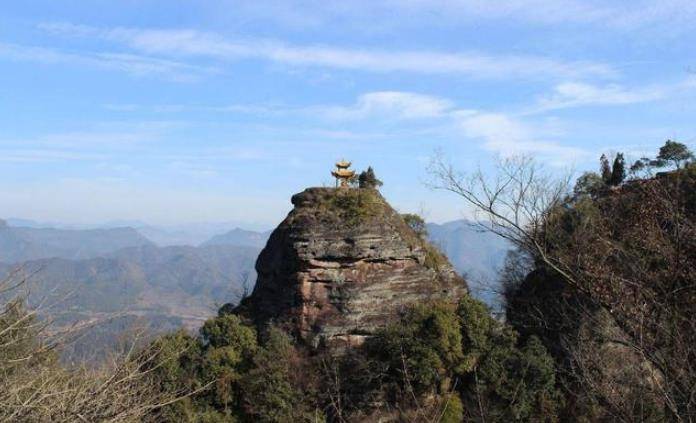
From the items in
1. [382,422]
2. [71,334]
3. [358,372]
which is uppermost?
[71,334]

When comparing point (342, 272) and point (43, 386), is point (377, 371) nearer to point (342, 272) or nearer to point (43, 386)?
point (342, 272)

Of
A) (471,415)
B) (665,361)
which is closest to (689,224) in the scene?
(665,361)

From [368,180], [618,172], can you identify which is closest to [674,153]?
[618,172]

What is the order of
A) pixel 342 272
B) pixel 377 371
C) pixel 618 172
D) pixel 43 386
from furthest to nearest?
pixel 618 172 → pixel 342 272 → pixel 377 371 → pixel 43 386

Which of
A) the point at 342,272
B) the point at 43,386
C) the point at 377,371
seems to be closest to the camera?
the point at 43,386

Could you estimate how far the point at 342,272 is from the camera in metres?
24.4

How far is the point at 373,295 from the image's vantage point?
79.6 feet

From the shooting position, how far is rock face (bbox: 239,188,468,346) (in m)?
23.8

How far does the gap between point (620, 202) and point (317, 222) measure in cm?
1518

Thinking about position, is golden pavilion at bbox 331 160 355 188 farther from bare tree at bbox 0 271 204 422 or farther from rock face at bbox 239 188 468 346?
bare tree at bbox 0 271 204 422

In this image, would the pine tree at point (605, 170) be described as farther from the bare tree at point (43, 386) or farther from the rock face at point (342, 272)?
the bare tree at point (43, 386)

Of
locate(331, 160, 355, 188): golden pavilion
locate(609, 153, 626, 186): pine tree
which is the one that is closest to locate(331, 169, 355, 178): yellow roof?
locate(331, 160, 355, 188): golden pavilion

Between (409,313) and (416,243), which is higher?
(416,243)

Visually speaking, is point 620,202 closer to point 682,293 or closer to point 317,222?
point 682,293
